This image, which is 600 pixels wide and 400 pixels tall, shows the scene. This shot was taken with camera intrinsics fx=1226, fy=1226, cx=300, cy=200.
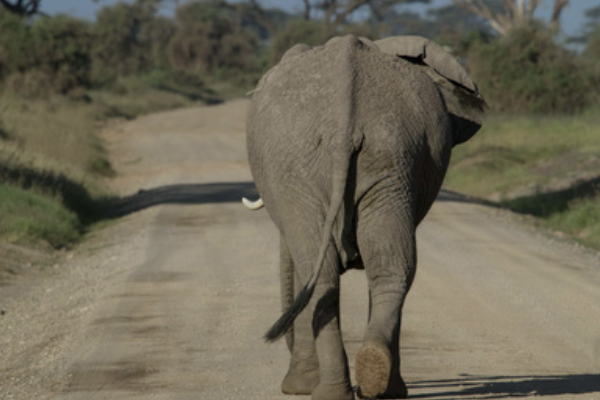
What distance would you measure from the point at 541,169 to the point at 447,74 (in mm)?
19526

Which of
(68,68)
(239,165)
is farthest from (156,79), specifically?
(239,165)

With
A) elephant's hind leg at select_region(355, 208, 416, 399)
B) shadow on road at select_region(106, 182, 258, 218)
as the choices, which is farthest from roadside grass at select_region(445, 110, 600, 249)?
elephant's hind leg at select_region(355, 208, 416, 399)

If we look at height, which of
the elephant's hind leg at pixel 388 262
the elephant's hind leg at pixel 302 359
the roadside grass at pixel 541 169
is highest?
the elephant's hind leg at pixel 388 262

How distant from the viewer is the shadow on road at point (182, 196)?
21337 mm

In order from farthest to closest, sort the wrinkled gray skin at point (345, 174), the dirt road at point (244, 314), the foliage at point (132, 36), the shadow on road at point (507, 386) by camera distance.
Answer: the foliage at point (132, 36) → the dirt road at point (244, 314) → the shadow on road at point (507, 386) → the wrinkled gray skin at point (345, 174)

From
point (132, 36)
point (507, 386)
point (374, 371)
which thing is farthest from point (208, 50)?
point (374, 371)

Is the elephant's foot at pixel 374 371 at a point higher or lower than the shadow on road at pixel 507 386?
higher

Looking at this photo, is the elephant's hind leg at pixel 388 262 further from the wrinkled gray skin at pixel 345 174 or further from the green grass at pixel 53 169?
the green grass at pixel 53 169

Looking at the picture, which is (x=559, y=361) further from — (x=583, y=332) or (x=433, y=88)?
(x=433, y=88)

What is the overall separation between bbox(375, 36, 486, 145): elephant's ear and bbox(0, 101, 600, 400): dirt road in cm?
155

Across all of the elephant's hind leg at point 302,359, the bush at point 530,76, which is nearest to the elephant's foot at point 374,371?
the elephant's hind leg at point 302,359

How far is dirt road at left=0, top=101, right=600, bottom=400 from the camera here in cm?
763

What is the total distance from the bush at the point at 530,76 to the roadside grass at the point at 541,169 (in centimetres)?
311

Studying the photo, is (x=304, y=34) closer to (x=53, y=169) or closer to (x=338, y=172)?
(x=53, y=169)
